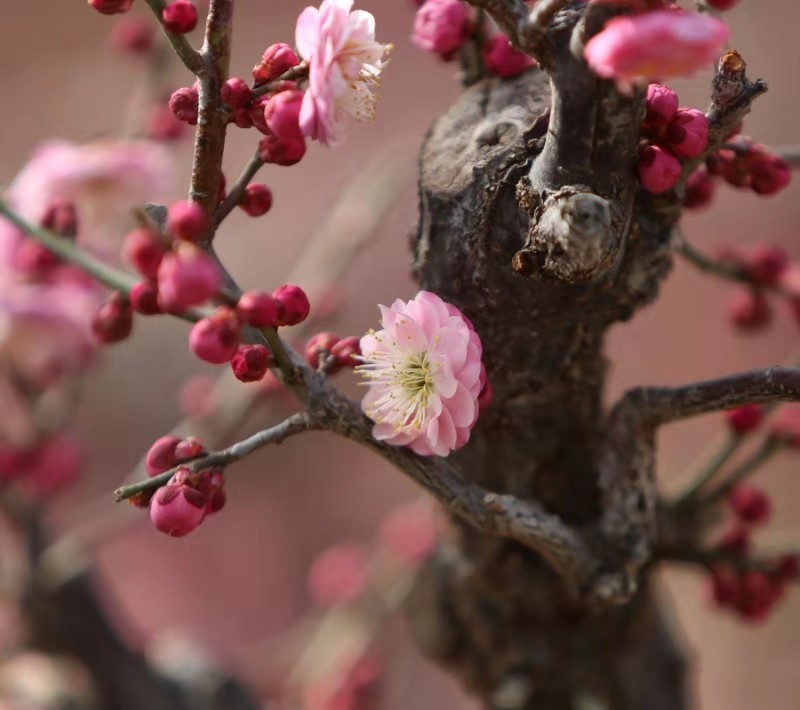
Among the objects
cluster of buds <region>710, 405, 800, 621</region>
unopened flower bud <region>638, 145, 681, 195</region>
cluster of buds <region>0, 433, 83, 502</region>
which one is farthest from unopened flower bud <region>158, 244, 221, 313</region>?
cluster of buds <region>0, 433, 83, 502</region>

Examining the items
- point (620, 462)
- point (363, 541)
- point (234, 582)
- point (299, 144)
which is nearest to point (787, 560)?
point (620, 462)

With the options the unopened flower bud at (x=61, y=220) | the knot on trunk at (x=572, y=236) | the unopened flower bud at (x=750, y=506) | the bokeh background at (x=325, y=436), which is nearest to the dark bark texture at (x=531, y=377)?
the knot on trunk at (x=572, y=236)

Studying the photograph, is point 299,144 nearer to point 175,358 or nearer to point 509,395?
point 509,395

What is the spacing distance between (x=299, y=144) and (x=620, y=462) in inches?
11.1

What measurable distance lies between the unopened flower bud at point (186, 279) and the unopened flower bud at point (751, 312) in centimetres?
50

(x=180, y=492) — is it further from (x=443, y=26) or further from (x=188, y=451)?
(x=443, y=26)

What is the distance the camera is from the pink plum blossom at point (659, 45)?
36cm

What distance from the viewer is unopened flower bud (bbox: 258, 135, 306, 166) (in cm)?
46

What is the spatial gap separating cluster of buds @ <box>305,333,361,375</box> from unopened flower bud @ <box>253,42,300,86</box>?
0.14 m

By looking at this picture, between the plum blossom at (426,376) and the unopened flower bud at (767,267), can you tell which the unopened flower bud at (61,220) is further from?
the unopened flower bud at (767,267)

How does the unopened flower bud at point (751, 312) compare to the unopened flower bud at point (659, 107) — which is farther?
the unopened flower bud at point (751, 312)

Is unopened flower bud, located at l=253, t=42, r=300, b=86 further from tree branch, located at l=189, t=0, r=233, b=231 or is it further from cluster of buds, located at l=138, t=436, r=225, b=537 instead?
cluster of buds, located at l=138, t=436, r=225, b=537

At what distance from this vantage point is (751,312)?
763mm

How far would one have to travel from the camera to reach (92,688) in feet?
3.04
